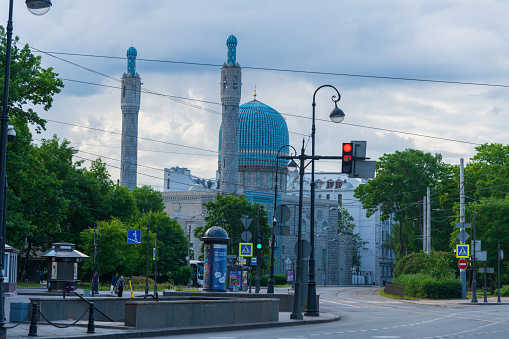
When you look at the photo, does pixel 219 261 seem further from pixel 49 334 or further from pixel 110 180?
pixel 110 180

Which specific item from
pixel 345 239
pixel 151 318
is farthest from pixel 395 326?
pixel 345 239

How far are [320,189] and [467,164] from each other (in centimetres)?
5590

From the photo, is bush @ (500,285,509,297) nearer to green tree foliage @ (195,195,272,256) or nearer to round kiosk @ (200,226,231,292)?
green tree foliage @ (195,195,272,256)

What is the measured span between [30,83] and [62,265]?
13.6 m

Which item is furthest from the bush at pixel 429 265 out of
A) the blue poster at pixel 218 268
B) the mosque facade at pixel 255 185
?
the mosque facade at pixel 255 185

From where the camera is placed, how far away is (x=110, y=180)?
90.2 m

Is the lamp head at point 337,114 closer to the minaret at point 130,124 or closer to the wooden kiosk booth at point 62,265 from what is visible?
the wooden kiosk booth at point 62,265

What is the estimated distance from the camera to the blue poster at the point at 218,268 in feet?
115

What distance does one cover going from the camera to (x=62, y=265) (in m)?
51.9

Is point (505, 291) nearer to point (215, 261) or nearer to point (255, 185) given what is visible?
point (215, 261)

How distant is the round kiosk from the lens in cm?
3516

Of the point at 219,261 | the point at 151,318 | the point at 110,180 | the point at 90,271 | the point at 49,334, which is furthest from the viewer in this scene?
the point at 110,180

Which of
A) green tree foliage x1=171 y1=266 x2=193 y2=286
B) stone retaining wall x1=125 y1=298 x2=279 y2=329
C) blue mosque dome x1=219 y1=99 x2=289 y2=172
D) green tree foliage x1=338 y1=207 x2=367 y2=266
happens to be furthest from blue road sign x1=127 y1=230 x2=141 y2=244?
green tree foliage x1=338 y1=207 x2=367 y2=266

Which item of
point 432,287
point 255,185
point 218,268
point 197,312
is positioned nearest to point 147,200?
point 255,185
